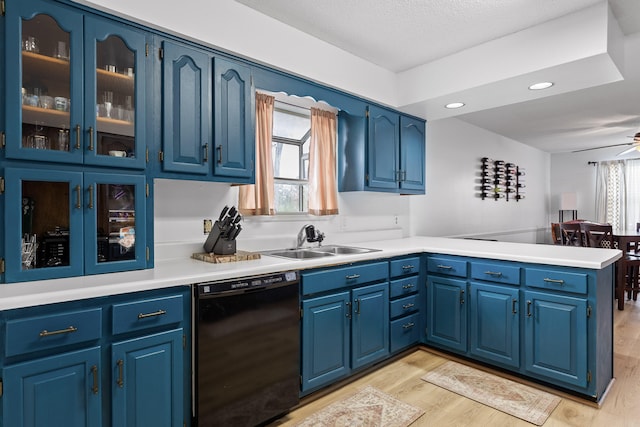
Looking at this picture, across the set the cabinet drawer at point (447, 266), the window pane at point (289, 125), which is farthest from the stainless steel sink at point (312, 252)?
the window pane at point (289, 125)

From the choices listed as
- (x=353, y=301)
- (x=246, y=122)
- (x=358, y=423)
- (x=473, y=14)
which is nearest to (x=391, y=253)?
(x=353, y=301)

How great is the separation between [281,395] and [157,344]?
828 mm

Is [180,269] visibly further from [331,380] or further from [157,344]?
[331,380]

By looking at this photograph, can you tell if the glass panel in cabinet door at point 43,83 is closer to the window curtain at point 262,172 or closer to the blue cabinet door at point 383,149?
the window curtain at point 262,172

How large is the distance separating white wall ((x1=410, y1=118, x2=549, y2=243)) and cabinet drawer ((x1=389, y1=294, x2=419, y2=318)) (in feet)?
4.39

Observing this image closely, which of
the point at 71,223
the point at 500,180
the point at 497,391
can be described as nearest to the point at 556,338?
the point at 497,391

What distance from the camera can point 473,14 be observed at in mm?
2424

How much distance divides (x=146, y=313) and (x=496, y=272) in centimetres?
233

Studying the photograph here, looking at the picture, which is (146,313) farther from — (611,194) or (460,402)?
(611,194)

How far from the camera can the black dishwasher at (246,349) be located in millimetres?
1822

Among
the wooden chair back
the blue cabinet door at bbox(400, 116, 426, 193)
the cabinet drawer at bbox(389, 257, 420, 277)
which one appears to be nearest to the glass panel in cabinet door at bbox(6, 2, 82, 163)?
the cabinet drawer at bbox(389, 257, 420, 277)

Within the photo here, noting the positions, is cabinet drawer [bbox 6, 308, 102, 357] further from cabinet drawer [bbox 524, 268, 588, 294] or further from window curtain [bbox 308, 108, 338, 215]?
cabinet drawer [bbox 524, 268, 588, 294]

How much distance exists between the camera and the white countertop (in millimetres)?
1455

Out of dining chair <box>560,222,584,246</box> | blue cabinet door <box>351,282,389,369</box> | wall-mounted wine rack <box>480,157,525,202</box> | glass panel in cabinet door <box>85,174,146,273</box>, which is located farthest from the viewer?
wall-mounted wine rack <box>480,157,525,202</box>
